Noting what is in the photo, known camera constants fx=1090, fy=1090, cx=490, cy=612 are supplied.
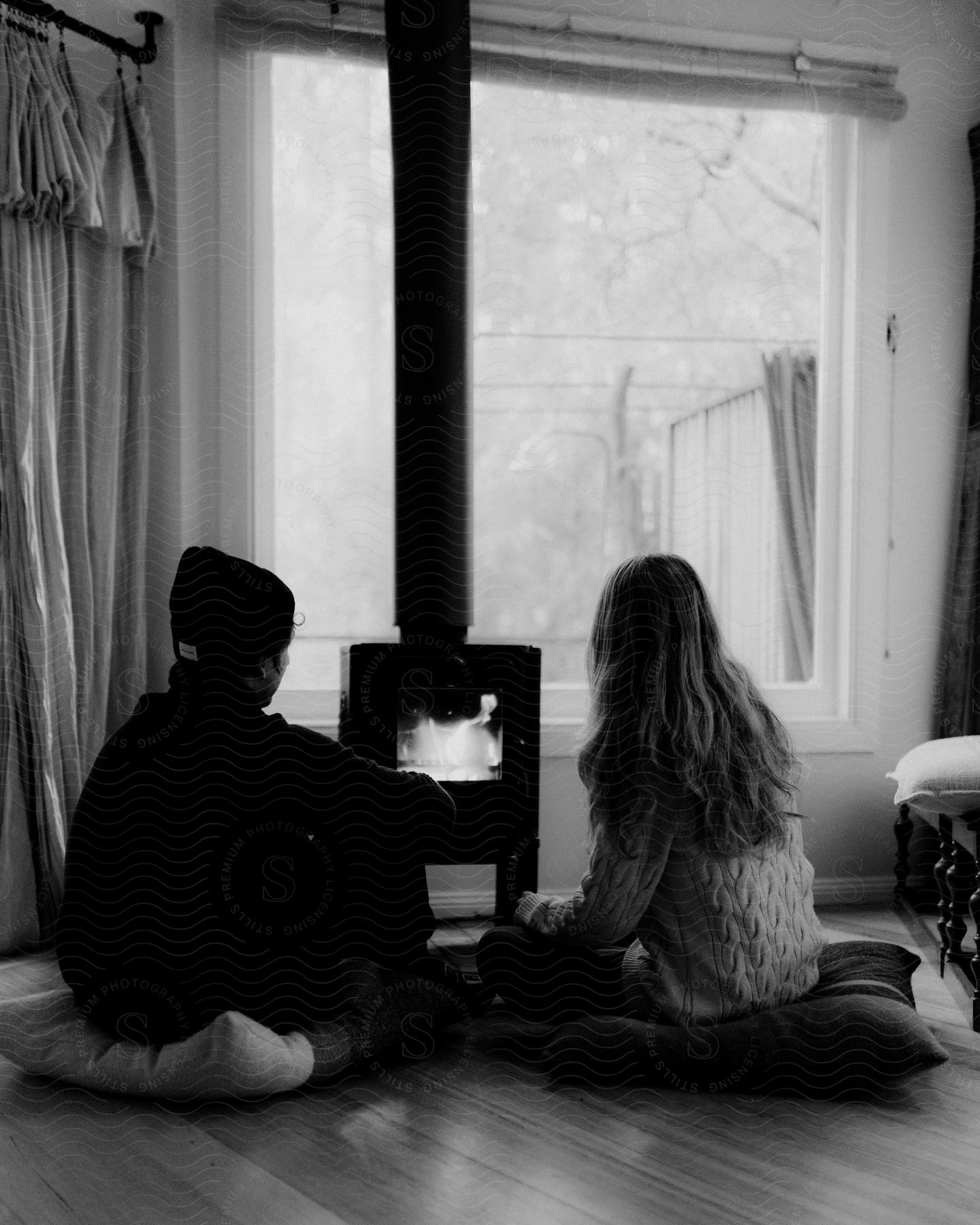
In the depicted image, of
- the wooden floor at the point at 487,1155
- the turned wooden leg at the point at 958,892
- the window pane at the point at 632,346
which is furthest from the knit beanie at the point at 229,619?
the turned wooden leg at the point at 958,892

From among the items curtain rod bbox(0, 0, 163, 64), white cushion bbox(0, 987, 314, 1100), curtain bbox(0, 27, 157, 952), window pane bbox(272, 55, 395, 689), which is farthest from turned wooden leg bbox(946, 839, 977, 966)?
curtain rod bbox(0, 0, 163, 64)

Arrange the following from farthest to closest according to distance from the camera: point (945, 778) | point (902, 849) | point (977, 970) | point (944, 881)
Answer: point (902, 849), point (944, 881), point (945, 778), point (977, 970)

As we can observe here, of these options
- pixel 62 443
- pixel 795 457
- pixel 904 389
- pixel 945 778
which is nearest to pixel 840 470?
pixel 795 457

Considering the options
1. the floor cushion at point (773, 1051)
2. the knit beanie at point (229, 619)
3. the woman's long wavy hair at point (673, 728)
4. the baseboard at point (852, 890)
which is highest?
the knit beanie at point (229, 619)

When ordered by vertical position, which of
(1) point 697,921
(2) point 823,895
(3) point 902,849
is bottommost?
(2) point 823,895

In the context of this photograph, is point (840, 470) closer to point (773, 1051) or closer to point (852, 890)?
point (852, 890)

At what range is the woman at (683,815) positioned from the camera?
122 cm

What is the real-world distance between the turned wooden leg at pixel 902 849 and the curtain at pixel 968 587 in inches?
9.5

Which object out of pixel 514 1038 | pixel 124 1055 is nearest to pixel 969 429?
pixel 514 1038

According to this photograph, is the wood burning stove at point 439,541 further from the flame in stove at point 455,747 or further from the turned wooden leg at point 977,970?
the turned wooden leg at point 977,970

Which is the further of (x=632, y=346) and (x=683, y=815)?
(x=632, y=346)

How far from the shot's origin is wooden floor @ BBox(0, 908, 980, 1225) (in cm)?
98

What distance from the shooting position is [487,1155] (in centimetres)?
110

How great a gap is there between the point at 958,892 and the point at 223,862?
45.2 inches
